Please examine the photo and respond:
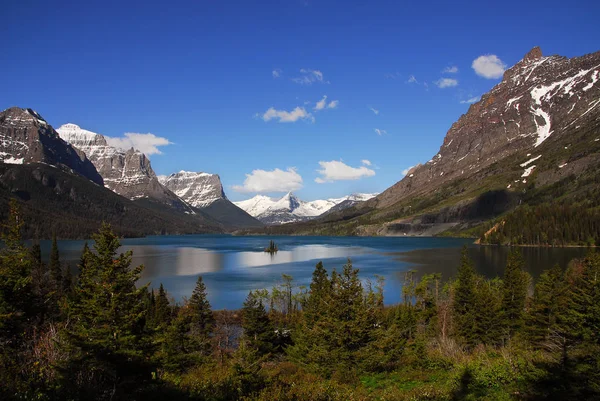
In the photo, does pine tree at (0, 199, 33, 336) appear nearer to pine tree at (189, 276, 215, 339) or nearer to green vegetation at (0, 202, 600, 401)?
green vegetation at (0, 202, 600, 401)

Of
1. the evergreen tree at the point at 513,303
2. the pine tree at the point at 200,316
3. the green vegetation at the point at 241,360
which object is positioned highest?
the green vegetation at the point at 241,360

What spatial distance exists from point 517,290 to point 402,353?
29.0 meters

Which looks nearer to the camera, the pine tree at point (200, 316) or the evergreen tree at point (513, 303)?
the evergreen tree at point (513, 303)

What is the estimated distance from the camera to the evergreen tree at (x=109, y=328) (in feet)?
54.4

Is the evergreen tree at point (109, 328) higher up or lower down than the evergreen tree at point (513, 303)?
A: higher up

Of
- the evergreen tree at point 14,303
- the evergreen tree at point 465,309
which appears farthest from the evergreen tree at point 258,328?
the evergreen tree at point 14,303

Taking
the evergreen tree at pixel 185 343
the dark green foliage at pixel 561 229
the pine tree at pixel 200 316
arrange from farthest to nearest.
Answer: the dark green foliage at pixel 561 229
the pine tree at pixel 200 316
the evergreen tree at pixel 185 343

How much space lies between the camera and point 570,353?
55.9 feet

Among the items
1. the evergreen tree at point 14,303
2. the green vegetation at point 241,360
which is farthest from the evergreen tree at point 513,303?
the evergreen tree at point 14,303

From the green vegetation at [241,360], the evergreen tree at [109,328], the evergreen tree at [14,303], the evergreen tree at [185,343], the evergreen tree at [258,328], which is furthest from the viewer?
the evergreen tree at [258,328]

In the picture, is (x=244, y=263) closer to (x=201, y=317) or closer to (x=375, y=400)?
(x=201, y=317)

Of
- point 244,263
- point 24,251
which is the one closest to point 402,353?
point 24,251

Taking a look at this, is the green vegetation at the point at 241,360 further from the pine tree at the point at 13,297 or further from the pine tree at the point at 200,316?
the pine tree at the point at 200,316

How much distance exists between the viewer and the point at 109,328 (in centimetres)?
1797
